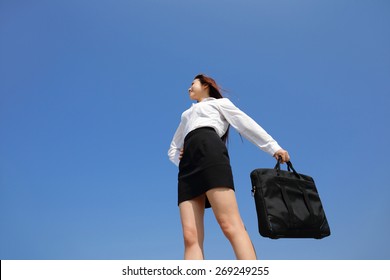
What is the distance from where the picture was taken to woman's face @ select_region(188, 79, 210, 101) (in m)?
4.40

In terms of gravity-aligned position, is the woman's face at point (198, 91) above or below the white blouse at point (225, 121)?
above

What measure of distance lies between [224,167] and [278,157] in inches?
23.5

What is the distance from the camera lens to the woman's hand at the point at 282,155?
12.0 feet

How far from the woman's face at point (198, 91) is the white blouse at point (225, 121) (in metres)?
0.18

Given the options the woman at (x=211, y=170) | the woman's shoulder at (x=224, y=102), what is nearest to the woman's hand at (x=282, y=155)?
the woman at (x=211, y=170)

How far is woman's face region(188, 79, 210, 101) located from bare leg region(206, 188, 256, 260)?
140 cm

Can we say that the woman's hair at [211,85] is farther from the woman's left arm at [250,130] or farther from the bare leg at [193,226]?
the bare leg at [193,226]

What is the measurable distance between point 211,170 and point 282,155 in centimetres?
77

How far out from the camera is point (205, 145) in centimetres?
368

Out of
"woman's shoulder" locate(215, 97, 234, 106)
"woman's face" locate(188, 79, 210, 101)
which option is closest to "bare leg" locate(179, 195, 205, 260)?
"woman's shoulder" locate(215, 97, 234, 106)

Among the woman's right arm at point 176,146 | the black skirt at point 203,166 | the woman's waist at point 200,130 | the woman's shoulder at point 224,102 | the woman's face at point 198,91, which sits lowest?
the black skirt at point 203,166
